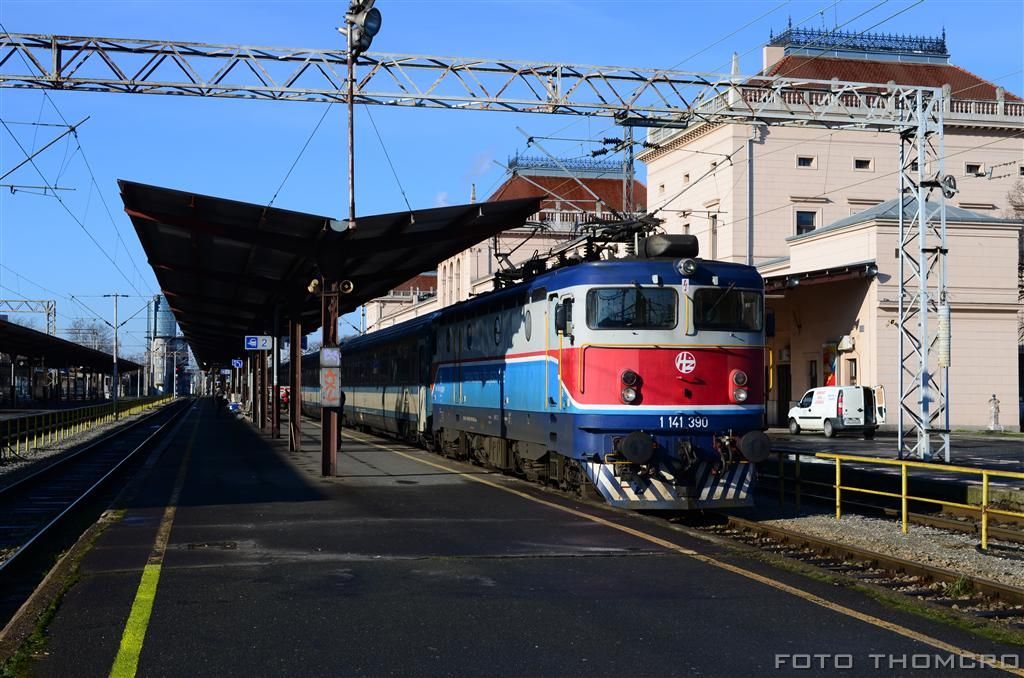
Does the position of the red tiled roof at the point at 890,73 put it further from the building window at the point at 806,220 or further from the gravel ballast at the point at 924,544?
the gravel ballast at the point at 924,544

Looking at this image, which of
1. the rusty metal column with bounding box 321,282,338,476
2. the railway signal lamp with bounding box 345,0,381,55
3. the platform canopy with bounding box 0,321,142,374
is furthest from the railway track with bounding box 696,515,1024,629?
the platform canopy with bounding box 0,321,142,374

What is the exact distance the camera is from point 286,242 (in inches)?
819

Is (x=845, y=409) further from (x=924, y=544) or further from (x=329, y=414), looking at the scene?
(x=924, y=544)

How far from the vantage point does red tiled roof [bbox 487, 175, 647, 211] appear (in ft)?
245

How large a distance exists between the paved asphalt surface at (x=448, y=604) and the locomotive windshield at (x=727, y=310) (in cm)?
275

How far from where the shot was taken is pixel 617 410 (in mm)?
14477

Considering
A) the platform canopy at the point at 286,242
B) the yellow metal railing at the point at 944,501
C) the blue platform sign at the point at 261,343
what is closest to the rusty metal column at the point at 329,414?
the platform canopy at the point at 286,242

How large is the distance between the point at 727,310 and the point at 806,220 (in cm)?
3760

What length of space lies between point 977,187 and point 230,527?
153 ft

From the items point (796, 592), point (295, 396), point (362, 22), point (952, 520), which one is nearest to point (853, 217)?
point (295, 396)

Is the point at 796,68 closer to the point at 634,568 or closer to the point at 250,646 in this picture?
the point at 634,568

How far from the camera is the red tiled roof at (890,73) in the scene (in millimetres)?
53781

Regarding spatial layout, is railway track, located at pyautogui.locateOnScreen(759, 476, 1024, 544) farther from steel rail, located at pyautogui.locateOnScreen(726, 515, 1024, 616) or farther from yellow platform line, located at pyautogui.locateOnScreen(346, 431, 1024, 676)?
yellow platform line, located at pyautogui.locateOnScreen(346, 431, 1024, 676)

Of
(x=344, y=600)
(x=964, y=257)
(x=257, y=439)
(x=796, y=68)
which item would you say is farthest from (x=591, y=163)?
(x=344, y=600)
